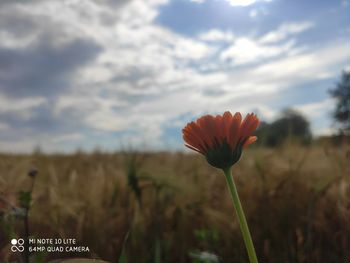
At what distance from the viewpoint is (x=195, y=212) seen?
1504 mm

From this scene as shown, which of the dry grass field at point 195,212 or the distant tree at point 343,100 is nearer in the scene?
the dry grass field at point 195,212

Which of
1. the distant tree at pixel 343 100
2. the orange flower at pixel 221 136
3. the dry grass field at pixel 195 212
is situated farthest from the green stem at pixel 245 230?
the distant tree at pixel 343 100

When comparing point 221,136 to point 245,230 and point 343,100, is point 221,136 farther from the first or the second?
point 343,100

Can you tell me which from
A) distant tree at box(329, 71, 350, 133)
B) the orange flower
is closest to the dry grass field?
the orange flower

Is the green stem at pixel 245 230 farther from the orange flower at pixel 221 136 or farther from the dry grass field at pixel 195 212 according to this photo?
the dry grass field at pixel 195 212

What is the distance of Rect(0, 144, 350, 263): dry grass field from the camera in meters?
1.27

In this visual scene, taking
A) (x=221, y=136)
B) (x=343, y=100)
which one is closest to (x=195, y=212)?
(x=221, y=136)

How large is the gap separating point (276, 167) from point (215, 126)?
116cm

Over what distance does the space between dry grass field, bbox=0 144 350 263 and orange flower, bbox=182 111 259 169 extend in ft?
2.49

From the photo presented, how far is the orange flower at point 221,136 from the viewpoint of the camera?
1.38 feet

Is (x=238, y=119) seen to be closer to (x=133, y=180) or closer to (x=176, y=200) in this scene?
(x=133, y=180)

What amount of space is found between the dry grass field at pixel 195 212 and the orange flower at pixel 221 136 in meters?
0.76

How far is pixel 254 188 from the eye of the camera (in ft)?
5.08

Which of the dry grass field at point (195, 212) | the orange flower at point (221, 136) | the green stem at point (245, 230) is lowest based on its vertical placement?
the dry grass field at point (195, 212)
